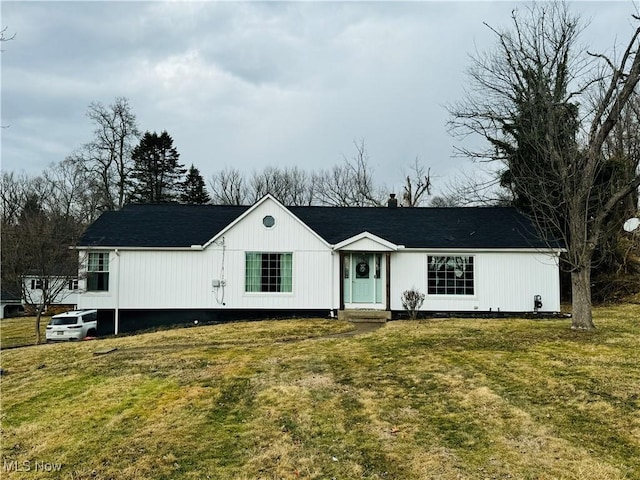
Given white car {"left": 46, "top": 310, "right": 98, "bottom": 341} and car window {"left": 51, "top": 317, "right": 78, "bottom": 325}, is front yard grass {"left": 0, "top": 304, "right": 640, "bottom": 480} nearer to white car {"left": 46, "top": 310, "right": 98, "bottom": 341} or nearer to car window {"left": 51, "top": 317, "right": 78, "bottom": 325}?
white car {"left": 46, "top": 310, "right": 98, "bottom": 341}

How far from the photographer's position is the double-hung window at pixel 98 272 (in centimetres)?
1656

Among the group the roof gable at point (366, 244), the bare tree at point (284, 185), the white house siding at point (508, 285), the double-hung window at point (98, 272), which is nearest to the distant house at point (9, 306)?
the bare tree at point (284, 185)

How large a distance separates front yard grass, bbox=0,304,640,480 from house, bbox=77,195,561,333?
16.7 ft

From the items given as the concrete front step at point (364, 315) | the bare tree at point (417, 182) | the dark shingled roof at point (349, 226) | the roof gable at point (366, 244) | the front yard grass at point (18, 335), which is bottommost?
the front yard grass at point (18, 335)

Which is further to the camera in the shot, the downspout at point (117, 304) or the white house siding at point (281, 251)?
the white house siding at point (281, 251)

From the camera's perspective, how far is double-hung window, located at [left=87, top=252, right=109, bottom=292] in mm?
16562

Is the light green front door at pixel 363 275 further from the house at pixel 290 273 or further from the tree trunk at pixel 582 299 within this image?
the tree trunk at pixel 582 299

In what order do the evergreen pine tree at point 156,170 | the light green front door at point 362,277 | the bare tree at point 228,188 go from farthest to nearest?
the bare tree at point 228,188
the evergreen pine tree at point 156,170
the light green front door at point 362,277

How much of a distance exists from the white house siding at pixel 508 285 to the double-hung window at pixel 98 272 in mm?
12203

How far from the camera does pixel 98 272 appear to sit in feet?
54.6

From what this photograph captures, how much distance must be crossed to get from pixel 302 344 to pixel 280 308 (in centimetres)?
527

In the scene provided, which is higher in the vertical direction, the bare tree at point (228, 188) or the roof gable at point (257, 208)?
the bare tree at point (228, 188)

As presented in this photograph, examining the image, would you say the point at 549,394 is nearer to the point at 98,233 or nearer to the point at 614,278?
the point at 98,233

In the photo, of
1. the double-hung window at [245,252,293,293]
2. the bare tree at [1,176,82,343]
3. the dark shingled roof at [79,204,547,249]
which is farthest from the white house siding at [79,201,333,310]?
the bare tree at [1,176,82,343]
